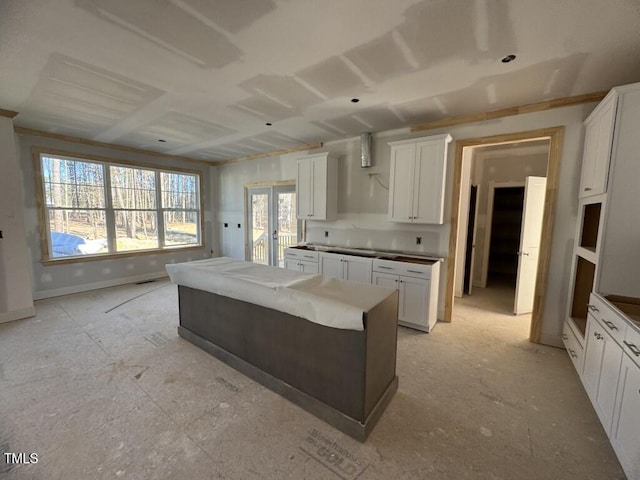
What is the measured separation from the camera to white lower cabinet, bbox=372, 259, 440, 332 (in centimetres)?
328

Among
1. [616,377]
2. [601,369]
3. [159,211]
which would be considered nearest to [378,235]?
[601,369]

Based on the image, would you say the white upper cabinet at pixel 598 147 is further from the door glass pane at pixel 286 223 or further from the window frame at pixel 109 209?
the window frame at pixel 109 209

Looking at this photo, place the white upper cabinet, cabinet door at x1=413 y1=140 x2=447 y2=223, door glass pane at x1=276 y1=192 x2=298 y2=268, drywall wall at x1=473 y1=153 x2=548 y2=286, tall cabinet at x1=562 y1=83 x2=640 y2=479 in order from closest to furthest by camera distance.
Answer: tall cabinet at x1=562 y1=83 x2=640 y2=479 → the white upper cabinet → cabinet door at x1=413 y1=140 x2=447 y2=223 → drywall wall at x1=473 y1=153 x2=548 y2=286 → door glass pane at x1=276 y1=192 x2=298 y2=268

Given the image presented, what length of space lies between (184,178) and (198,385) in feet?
17.4

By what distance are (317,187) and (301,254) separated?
1.14 m

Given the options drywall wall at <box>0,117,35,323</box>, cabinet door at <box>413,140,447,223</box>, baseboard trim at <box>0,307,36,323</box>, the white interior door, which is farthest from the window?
the white interior door

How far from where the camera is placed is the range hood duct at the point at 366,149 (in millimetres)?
4086

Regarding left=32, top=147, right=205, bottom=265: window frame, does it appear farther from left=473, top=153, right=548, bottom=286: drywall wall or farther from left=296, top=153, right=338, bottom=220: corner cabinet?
left=473, top=153, right=548, bottom=286: drywall wall

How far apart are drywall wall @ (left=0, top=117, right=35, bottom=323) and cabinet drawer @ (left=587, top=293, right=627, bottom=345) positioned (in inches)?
245

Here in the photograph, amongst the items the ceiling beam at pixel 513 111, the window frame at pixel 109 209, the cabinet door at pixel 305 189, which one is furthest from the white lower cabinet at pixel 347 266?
the window frame at pixel 109 209

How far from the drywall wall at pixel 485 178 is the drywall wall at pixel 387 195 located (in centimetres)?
240

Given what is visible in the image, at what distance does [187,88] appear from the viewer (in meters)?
2.71

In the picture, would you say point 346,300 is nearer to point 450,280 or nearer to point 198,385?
point 198,385

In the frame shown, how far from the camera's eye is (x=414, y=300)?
133 inches
